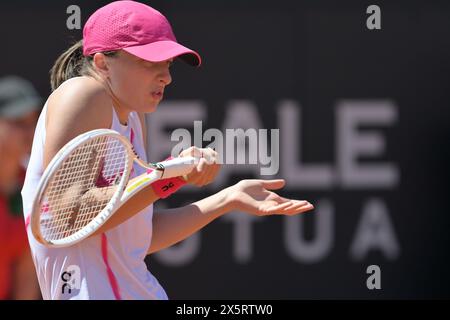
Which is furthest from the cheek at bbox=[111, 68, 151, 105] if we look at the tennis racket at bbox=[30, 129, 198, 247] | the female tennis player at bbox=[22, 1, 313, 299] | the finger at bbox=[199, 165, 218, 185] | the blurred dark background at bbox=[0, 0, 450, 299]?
the blurred dark background at bbox=[0, 0, 450, 299]

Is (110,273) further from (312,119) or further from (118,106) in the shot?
(312,119)

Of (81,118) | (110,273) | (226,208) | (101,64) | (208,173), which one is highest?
(101,64)

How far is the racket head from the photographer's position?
235cm

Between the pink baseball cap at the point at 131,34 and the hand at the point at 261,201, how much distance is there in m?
0.34

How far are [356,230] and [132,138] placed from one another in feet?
7.92

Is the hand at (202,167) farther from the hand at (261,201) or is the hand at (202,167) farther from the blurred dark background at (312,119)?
the blurred dark background at (312,119)

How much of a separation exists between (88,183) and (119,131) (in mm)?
170

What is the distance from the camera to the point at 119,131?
260cm

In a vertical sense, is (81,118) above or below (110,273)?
above

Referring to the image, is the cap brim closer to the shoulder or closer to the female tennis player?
the female tennis player

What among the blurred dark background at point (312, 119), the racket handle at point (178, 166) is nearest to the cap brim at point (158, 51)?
the racket handle at point (178, 166)

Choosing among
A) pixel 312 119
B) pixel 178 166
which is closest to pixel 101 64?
pixel 178 166
